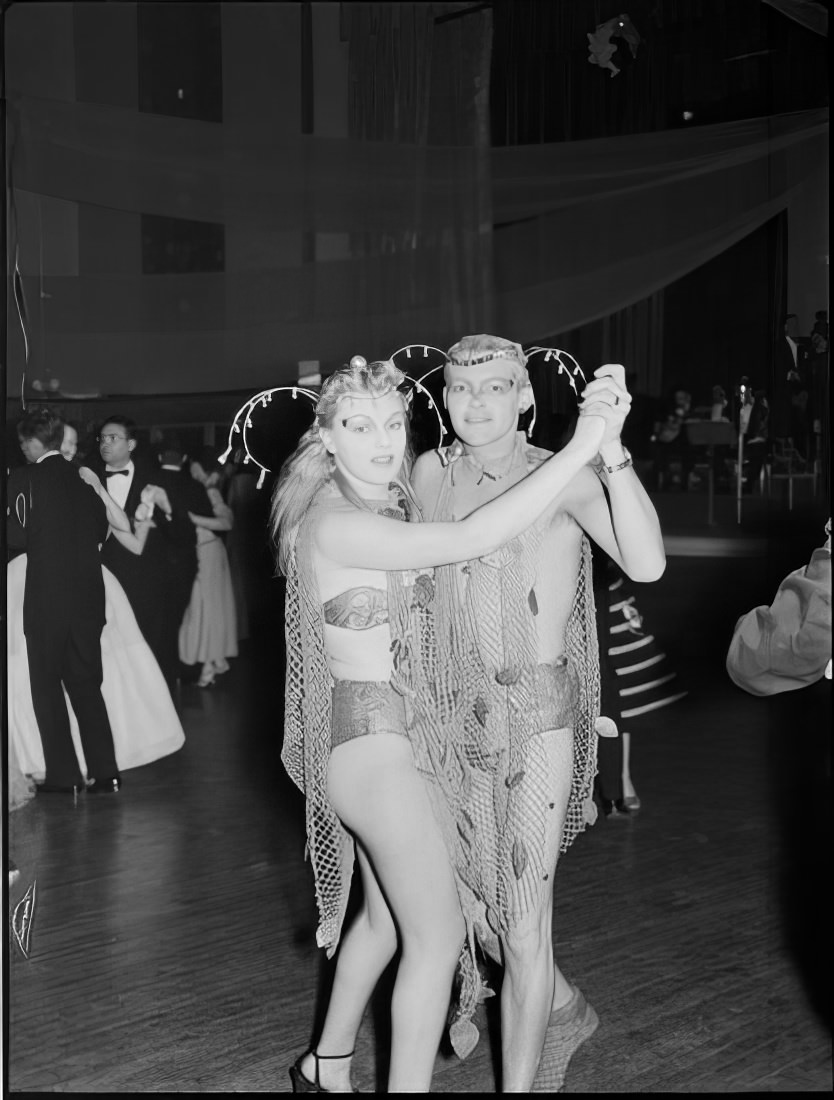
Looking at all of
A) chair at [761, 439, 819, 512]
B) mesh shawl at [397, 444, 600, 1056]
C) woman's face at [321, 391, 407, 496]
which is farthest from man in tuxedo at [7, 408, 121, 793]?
chair at [761, 439, 819, 512]

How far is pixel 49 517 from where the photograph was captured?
3.05 m

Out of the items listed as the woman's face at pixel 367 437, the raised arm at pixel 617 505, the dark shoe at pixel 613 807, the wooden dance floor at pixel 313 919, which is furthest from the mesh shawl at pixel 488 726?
the dark shoe at pixel 613 807

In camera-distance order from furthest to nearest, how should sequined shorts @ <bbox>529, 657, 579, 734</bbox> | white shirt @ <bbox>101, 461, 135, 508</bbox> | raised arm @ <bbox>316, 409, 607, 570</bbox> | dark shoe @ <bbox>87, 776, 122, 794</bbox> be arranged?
dark shoe @ <bbox>87, 776, 122, 794</bbox>, white shirt @ <bbox>101, 461, 135, 508</bbox>, sequined shorts @ <bbox>529, 657, 579, 734</bbox>, raised arm @ <bbox>316, 409, 607, 570</bbox>

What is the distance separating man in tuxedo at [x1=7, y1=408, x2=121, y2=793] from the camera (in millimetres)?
3031

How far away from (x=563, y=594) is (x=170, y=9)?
1.62 metres

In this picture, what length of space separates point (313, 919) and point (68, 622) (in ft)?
3.69

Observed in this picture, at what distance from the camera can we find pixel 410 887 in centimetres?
254

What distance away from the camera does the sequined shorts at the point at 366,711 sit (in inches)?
103

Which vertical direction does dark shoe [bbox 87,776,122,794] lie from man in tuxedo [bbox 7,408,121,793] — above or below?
below

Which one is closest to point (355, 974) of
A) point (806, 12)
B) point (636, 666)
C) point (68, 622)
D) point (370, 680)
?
point (370, 680)

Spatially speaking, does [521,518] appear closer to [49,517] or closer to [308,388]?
[308,388]

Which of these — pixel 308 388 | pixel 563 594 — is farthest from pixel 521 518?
pixel 308 388

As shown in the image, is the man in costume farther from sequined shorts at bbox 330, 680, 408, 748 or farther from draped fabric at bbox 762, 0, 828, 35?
draped fabric at bbox 762, 0, 828, 35

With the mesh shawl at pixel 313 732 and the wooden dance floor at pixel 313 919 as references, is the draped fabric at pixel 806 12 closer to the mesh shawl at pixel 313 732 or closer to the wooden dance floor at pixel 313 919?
the wooden dance floor at pixel 313 919
